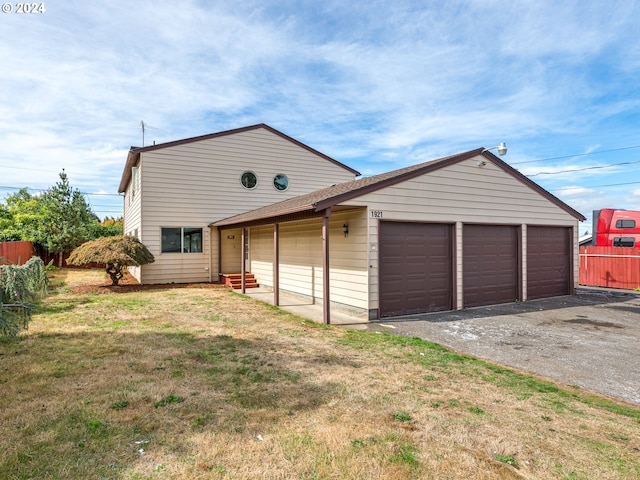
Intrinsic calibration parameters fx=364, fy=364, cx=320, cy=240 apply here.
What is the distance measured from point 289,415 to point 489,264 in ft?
28.6

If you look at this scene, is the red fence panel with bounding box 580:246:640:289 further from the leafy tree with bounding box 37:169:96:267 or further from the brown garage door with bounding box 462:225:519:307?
the leafy tree with bounding box 37:169:96:267

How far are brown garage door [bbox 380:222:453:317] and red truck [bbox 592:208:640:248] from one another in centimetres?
1247

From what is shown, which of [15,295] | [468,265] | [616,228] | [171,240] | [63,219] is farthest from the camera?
[63,219]

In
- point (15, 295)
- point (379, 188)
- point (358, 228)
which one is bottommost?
point (15, 295)

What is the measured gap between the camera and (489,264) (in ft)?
34.5

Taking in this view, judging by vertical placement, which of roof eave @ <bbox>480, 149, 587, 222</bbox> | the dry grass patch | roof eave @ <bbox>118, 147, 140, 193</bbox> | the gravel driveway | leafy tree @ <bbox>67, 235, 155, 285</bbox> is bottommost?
the gravel driveway

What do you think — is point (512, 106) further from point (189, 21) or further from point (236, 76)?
point (189, 21)

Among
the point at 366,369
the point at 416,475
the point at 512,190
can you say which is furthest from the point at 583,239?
the point at 416,475

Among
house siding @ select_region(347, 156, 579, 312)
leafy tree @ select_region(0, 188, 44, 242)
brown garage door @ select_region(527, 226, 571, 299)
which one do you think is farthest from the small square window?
brown garage door @ select_region(527, 226, 571, 299)

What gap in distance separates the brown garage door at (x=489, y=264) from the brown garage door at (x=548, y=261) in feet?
2.45

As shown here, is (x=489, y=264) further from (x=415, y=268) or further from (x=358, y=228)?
(x=358, y=228)

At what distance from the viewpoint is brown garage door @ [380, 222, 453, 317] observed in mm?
8766

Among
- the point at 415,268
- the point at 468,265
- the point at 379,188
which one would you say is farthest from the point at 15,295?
the point at 468,265

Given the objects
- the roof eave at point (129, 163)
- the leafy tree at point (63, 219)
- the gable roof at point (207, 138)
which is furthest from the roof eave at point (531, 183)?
the leafy tree at point (63, 219)
